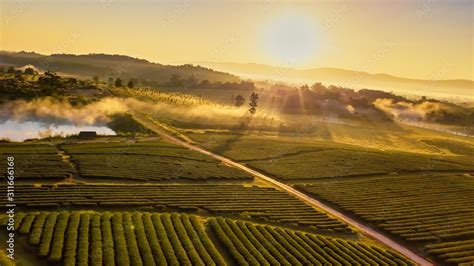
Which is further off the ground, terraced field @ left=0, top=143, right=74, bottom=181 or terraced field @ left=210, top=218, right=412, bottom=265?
terraced field @ left=0, top=143, right=74, bottom=181

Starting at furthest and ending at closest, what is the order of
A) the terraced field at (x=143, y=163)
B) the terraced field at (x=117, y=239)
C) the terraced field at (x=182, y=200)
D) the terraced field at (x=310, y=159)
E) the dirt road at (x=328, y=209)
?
the terraced field at (x=310, y=159)
the terraced field at (x=143, y=163)
the terraced field at (x=182, y=200)
the dirt road at (x=328, y=209)
the terraced field at (x=117, y=239)

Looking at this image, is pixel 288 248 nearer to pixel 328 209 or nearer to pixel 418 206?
pixel 328 209

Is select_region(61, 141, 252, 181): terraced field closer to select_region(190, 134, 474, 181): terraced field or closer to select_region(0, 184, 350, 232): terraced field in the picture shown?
select_region(0, 184, 350, 232): terraced field

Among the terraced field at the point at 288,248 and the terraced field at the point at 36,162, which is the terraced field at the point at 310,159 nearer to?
the terraced field at the point at 288,248

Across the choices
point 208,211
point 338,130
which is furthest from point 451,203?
point 338,130

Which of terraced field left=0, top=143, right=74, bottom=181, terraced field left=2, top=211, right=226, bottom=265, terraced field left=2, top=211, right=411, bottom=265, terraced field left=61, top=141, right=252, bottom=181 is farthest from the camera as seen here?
terraced field left=61, top=141, right=252, bottom=181

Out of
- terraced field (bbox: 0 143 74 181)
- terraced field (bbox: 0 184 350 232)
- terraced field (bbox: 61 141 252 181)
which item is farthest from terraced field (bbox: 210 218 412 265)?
terraced field (bbox: 0 143 74 181)

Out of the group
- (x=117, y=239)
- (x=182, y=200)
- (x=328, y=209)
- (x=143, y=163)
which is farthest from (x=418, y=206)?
(x=117, y=239)

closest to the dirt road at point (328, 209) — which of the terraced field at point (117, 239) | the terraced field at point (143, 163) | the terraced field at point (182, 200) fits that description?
the terraced field at point (182, 200)
